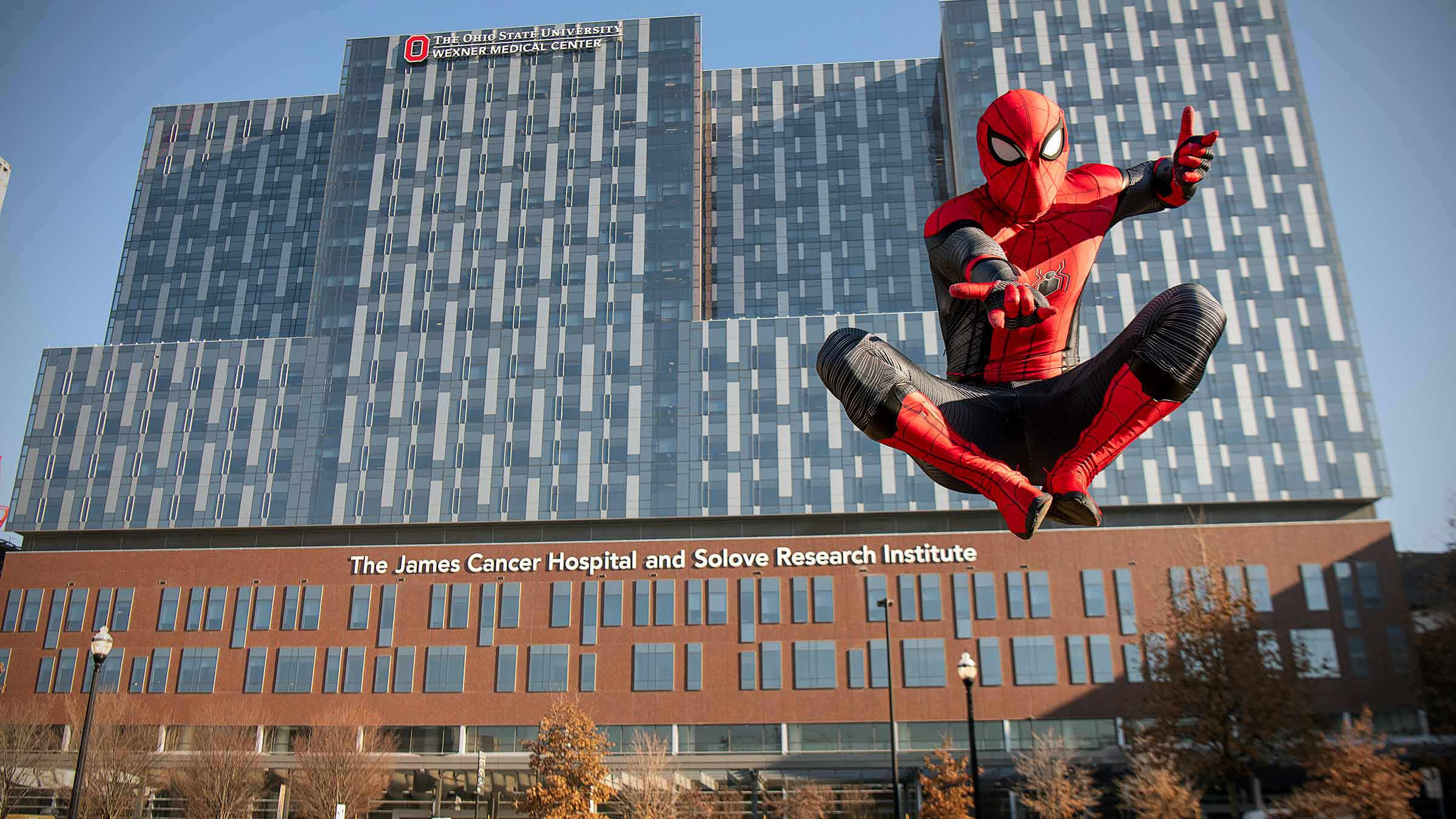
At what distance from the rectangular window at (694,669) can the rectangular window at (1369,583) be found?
35169 millimetres

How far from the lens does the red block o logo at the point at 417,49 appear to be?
7731cm

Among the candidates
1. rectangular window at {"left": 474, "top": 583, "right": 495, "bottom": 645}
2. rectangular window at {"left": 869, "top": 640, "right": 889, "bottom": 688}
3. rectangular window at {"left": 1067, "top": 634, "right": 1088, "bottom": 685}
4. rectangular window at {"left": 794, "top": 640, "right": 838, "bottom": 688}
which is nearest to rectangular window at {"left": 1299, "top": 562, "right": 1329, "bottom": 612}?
rectangular window at {"left": 1067, "top": 634, "right": 1088, "bottom": 685}

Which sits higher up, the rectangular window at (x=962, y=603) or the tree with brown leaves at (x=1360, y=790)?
the rectangular window at (x=962, y=603)

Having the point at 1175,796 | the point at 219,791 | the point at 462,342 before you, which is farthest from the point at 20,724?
the point at 1175,796

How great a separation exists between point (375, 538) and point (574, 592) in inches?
509

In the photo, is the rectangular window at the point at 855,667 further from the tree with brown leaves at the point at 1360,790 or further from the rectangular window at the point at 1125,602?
the tree with brown leaves at the point at 1360,790

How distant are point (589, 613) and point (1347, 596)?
40.7 metres

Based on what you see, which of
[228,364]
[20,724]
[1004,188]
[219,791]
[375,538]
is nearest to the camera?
[1004,188]

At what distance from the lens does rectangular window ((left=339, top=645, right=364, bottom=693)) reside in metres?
60.8

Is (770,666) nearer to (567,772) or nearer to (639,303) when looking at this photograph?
(567,772)

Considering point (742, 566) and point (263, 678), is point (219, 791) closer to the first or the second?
point (263, 678)

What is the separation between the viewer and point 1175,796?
37.3 m

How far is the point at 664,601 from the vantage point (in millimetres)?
61469

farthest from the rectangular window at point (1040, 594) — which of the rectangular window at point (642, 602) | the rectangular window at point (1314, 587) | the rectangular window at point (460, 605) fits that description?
the rectangular window at point (460, 605)
